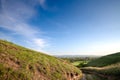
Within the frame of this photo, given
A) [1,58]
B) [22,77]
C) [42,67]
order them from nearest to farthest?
[22,77] → [1,58] → [42,67]

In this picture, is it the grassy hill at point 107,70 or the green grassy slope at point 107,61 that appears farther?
the green grassy slope at point 107,61

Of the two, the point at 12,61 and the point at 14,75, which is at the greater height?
the point at 12,61

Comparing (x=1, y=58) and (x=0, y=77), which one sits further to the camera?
(x=1, y=58)

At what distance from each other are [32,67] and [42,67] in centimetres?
183

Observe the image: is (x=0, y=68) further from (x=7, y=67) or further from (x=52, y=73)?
(x=52, y=73)

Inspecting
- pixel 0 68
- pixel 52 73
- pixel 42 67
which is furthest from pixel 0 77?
pixel 52 73

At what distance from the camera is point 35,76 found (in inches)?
527

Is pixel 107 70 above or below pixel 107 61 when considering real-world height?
below

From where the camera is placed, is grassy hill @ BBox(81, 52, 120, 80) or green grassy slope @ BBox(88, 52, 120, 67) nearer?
Answer: grassy hill @ BBox(81, 52, 120, 80)

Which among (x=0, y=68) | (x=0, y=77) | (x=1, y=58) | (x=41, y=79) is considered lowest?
(x=41, y=79)

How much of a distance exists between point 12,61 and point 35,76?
10.5 ft

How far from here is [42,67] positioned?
15883mm

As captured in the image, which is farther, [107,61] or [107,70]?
[107,61]

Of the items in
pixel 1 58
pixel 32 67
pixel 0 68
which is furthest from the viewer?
pixel 32 67
